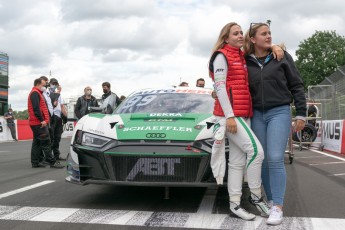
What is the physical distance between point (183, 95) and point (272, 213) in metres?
2.29

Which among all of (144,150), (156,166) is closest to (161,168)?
(156,166)

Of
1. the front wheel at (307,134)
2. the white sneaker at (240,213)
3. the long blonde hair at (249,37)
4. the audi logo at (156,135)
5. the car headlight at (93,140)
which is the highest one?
the long blonde hair at (249,37)

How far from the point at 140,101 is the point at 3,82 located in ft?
75.2

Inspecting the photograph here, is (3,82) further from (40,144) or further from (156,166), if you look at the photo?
(156,166)

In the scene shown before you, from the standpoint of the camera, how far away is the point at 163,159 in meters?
4.29

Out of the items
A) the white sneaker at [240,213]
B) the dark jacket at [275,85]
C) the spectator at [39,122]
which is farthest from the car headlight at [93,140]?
the spectator at [39,122]

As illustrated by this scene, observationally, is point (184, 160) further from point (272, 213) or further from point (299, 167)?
point (299, 167)

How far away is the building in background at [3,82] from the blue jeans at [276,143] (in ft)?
80.7

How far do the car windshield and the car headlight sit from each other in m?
0.99

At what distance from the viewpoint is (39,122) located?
340 inches

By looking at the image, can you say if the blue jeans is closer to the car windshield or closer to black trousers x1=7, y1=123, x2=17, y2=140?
the car windshield

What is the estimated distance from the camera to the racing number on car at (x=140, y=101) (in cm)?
579

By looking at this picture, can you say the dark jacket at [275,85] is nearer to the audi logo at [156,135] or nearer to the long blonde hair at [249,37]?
the long blonde hair at [249,37]

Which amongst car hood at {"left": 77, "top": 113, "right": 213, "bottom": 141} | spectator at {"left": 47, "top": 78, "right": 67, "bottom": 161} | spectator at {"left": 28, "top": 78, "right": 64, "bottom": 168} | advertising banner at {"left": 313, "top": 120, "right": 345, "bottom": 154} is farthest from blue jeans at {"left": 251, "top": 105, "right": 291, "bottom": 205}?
advertising banner at {"left": 313, "top": 120, "right": 345, "bottom": 154}
